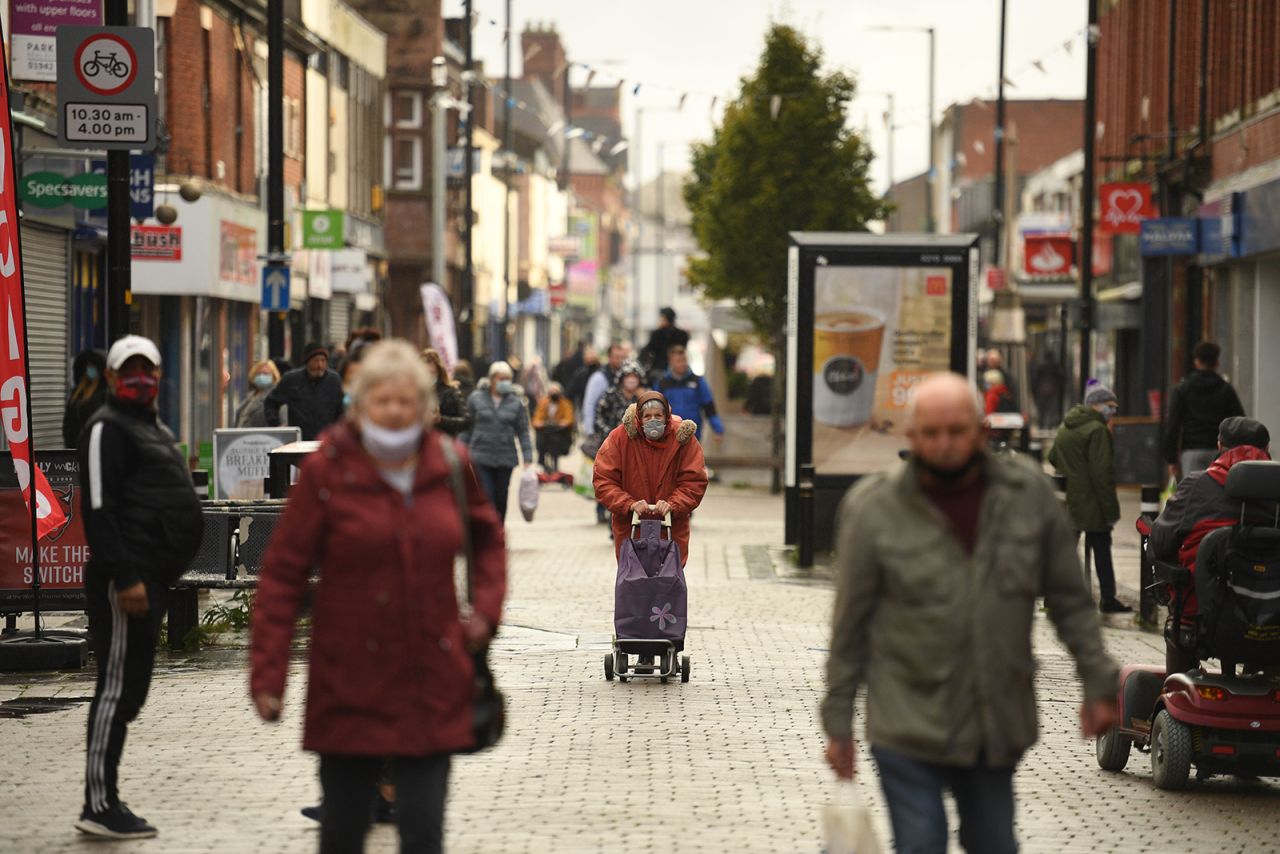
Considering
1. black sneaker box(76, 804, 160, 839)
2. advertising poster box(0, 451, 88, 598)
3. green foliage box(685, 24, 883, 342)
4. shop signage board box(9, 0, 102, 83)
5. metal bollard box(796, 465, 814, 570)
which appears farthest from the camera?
green foliage box(685, 24, 883, 342)

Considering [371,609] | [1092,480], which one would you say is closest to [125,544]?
[371,609]

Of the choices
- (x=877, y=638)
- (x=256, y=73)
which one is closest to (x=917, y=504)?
(x=877, y=638)

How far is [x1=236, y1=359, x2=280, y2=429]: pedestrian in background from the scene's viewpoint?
20.5m

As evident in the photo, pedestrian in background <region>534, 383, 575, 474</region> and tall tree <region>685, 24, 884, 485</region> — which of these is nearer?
pedestrian in background <region>534, 383, 575, 474</region>

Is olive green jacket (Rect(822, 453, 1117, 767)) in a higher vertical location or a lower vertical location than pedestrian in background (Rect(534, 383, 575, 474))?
higher

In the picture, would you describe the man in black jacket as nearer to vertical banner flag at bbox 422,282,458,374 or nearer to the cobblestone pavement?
the cobblestone pavement

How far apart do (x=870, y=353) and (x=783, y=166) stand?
17.0 m

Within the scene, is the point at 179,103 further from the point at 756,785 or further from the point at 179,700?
the point at 756,785

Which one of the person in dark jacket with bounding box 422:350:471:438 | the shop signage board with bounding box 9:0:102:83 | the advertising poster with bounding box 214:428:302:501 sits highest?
the shop signage board with bounding box 9:0:102:83

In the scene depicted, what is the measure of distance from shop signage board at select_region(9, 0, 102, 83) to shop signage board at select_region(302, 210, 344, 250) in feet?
38.9

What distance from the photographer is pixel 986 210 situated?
273 ft

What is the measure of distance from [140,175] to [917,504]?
1909cm

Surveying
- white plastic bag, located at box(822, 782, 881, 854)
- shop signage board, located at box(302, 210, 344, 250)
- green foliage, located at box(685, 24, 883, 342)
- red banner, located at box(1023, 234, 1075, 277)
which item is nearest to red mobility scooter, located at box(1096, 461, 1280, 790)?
→ white plastic bag, located at box(822, 782, 881, 854)

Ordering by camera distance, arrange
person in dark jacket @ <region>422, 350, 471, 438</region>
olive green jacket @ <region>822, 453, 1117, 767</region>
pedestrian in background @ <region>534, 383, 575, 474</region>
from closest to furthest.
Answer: olive green jacket @ <region>822, 453, 1117, 767</region> → person in dark jacket @ <region>422, 350, 471, 438</region> → pedestrian in background @ <region>534, 383, 575, 474</region>
